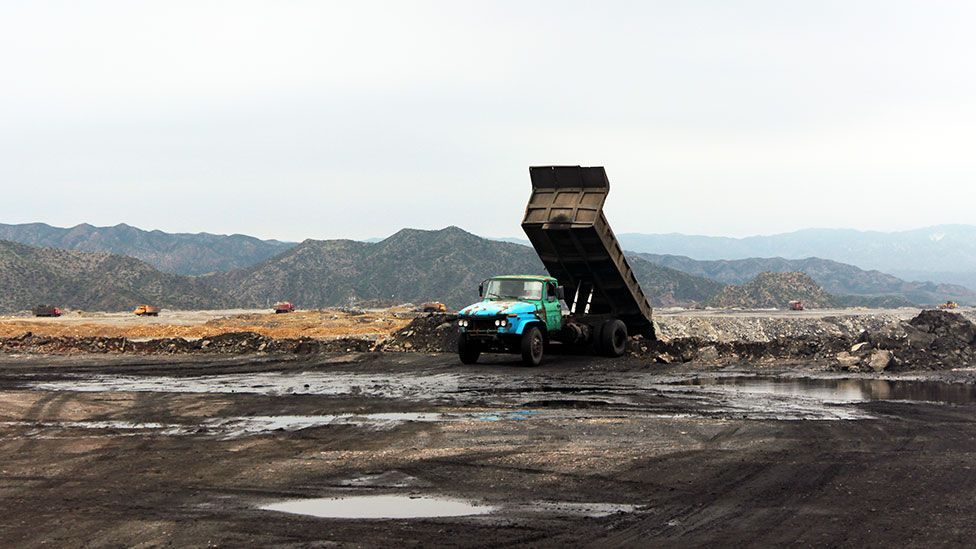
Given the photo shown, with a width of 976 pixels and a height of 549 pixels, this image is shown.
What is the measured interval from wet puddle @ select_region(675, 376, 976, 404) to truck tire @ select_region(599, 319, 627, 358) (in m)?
4.23

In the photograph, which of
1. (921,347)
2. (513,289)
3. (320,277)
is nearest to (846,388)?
(921,347)

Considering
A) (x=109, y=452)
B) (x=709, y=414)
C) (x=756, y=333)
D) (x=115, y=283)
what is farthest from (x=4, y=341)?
(x=115, y=283)

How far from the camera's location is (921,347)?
2430 centimetres

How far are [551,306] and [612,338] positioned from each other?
2.48 m

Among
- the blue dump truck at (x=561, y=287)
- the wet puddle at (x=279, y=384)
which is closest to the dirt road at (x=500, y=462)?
the wet puddle at (x=279, y=384)

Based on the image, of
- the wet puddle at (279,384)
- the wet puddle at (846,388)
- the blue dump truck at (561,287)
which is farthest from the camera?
the blue dump truck at (561,287)

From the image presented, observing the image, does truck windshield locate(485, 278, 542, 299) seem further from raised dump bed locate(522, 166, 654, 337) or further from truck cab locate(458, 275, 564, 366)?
raised dump bed locate(522, 166, 654, 337)

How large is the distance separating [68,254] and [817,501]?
413 feet

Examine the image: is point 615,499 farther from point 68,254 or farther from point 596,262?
point 68,254

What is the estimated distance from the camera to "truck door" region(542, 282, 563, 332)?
24125mm

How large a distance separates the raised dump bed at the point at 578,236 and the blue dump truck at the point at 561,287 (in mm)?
26

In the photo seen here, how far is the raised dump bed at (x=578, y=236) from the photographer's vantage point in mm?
24031

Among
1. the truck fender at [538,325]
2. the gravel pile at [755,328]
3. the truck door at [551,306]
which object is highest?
the truck door at [551,306]

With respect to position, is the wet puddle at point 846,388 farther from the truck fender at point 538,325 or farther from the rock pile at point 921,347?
the truck fender at point 538,325
